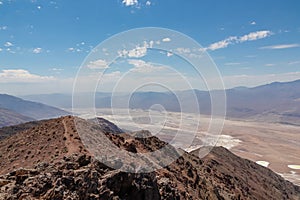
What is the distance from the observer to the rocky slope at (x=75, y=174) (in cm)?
1416

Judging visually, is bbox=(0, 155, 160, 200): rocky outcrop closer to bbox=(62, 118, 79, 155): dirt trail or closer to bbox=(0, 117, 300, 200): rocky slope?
bbox=(0, 117, 300, 200): rocky slope

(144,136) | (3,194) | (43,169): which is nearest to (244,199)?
(144,136)

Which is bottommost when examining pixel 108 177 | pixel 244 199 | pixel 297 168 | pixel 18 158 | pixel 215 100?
pixel 297 168

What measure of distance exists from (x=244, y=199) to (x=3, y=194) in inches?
1654

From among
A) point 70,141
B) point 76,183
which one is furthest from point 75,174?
point 70,141

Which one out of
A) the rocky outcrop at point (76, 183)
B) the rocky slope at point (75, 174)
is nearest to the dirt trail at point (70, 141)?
the rocky slope at point (75, 174)

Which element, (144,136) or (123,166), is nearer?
(123,166)

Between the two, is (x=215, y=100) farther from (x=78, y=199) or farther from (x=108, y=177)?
(x=78, y=199)

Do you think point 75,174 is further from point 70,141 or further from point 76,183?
point 70,141

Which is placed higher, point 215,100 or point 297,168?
point 215,100

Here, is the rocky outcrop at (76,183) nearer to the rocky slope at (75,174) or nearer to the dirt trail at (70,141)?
the rocky slope at (75,174)

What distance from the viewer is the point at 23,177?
1506cm

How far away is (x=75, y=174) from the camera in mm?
15195

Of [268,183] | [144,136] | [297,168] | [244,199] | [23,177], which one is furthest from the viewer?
[297,168]
